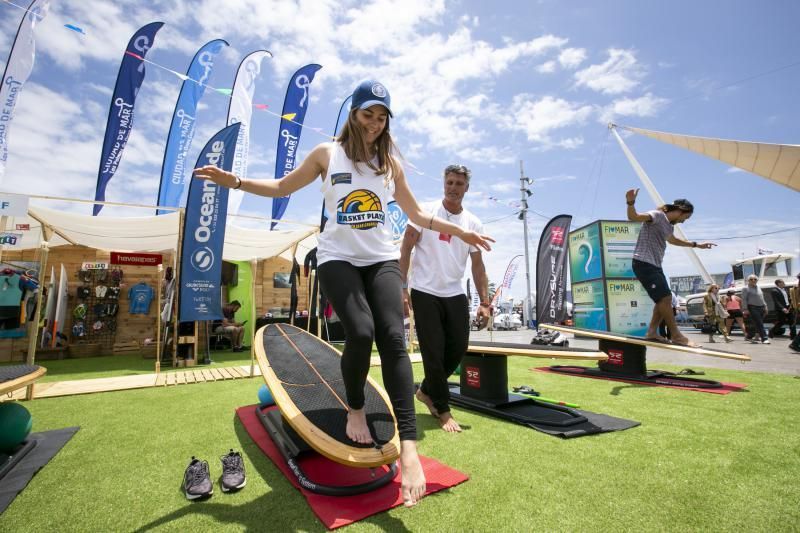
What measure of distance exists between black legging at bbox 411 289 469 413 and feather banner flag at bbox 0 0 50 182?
10.1m

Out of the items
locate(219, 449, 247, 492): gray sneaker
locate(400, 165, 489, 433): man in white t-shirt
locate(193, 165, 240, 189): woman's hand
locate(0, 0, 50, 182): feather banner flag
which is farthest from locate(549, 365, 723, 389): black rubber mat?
locate(0, 0, 50, 182): feather banner flag

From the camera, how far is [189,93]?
36.9 feet

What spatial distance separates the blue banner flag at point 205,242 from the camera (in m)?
6.65

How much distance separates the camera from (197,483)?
70.6 inches

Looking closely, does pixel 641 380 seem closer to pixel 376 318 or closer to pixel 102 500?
pixel 376 318

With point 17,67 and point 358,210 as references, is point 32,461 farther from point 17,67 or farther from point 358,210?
point 17,67

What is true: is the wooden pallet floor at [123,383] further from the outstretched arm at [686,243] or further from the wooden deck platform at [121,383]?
the outstretched arm at [686,243]

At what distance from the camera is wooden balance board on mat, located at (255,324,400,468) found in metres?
1.76

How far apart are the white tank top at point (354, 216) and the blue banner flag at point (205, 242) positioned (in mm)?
5588

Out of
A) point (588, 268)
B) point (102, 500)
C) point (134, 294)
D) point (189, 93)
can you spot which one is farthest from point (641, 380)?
point (189, 93)

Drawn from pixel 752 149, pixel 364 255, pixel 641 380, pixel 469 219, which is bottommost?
pixel 641 380

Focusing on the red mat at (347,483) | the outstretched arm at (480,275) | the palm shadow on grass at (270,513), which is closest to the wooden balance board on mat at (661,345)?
the outstretched arm at (480,275)

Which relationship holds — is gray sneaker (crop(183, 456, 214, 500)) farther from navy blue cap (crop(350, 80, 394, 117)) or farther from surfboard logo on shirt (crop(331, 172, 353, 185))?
navy blue cap (crop(350, 80, 394, 117))

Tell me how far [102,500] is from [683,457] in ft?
10.3
